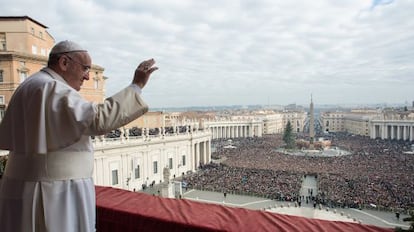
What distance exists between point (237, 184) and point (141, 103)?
26.8 meters

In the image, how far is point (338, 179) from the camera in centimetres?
2978

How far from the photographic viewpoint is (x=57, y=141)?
190 centimetres

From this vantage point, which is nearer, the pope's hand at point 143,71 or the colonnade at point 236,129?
the pope's hand at point 143,71

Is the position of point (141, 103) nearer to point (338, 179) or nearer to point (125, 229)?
point (125, 229)

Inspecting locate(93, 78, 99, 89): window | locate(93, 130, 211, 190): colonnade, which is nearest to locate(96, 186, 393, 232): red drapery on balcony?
locate(93, 130, 211, 190): colonnade

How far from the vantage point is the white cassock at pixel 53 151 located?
5.93 ft

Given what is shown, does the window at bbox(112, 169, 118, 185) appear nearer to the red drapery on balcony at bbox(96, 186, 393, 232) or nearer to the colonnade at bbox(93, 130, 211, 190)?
the colonnade at bbox(93, 130, 211, 190)

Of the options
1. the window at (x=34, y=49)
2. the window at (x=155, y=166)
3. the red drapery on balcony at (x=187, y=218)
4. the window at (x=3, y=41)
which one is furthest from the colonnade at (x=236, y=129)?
the red drapery on balcony at (x=187, y=218)

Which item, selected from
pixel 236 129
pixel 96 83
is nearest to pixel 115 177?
pixel 96 83

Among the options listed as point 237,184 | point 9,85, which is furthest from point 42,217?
point 237,184

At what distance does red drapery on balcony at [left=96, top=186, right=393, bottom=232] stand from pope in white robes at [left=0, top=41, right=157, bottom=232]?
71 cm

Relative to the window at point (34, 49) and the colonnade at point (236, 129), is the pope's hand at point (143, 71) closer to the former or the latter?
the window at point (34, 49)

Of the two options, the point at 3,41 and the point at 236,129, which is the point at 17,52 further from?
the point at 236,129

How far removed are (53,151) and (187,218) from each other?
3.90ft
